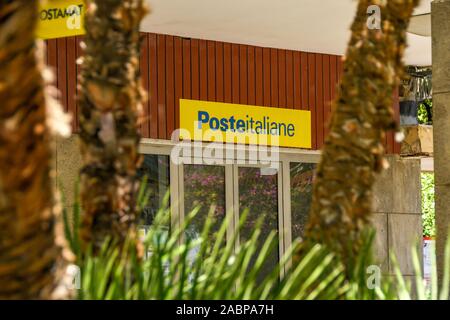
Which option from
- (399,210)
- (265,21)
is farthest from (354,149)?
(399,210)

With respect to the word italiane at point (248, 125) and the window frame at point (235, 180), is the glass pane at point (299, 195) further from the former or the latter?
the word italiane at point (248, 125)

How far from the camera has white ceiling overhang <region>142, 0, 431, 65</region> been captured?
10125mm

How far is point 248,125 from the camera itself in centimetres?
1192

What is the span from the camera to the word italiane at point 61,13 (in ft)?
30.8

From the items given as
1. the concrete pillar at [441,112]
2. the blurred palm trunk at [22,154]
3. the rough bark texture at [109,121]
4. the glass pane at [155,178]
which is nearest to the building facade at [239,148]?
the glass pane at [155,178]

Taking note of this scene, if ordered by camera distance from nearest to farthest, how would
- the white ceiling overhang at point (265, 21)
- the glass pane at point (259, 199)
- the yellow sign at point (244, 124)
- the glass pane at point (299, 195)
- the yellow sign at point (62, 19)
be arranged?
the yellow sign at point (62, 19) → the white ceiling overhang at point (265, 21) → the yellow sign at point (244, 124) → the glass pane at point (259, 199) → the glass pane at point (299, 195)

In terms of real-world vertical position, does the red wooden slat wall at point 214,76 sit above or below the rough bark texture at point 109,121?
above

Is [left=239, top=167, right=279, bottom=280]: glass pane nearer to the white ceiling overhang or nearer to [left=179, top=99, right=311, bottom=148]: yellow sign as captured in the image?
[left=179, top=99, right=311, bottom=148]: yellow sign

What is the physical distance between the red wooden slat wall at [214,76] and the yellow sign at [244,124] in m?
0.09

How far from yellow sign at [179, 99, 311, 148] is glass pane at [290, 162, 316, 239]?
36 centimetres

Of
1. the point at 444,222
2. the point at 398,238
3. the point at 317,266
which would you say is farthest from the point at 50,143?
the point at 398,238

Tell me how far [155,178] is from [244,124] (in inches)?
53.0

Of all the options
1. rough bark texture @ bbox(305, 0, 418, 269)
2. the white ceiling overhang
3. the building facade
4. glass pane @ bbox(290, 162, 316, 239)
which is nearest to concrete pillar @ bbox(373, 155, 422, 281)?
the building facade

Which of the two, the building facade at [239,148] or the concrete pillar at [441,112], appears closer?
the concrete pillar at [441,112]
